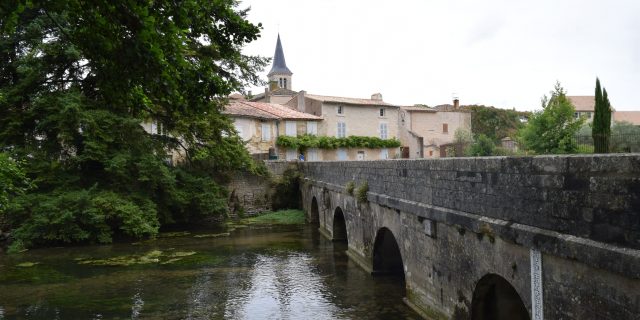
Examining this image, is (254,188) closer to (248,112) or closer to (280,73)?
(248,112)

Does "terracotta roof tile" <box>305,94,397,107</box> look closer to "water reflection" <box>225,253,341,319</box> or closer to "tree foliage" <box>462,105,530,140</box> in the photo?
"tree foliage" <box>462,105,530,140</box>

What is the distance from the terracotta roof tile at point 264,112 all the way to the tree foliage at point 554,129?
665 inches

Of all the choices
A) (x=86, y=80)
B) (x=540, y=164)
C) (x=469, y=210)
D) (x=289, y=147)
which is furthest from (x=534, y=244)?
(x=289, y=147)

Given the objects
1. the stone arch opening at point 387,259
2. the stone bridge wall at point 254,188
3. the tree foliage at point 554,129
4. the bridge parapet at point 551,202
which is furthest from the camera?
the stone bridge wall at point 254,188

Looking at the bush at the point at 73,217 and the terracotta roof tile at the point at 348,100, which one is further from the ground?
the terracotta roof tile at the point at 348,100

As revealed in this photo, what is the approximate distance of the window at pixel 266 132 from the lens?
3653 centimetres

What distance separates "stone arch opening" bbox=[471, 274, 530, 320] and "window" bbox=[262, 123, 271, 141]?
98.7 feet

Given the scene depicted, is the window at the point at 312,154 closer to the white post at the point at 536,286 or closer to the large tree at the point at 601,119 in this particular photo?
the large tree at the point at 601,119

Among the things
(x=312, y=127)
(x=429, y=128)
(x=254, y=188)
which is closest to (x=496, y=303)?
(x=254, y=188)

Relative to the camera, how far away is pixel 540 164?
556 cm

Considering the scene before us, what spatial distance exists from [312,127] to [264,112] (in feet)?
14.6

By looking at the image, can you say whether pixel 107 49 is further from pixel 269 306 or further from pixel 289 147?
pixel 289 147

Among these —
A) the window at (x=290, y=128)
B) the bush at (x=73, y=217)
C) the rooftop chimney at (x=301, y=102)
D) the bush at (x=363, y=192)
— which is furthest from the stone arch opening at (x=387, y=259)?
the rooftop chimney at (x=301, y=102)

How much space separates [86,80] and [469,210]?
63.0ft
